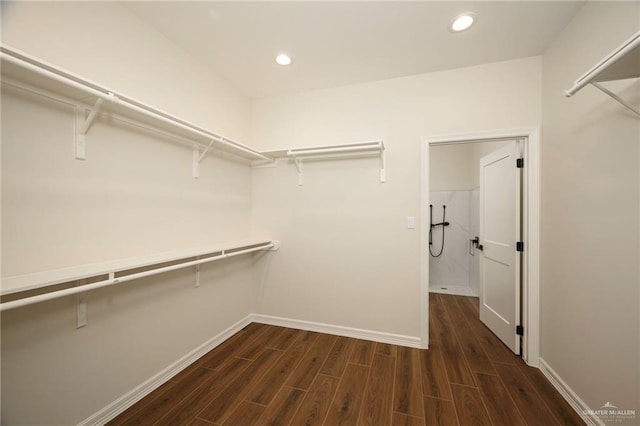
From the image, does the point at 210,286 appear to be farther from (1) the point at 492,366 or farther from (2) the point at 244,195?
(1) the point at 492,366

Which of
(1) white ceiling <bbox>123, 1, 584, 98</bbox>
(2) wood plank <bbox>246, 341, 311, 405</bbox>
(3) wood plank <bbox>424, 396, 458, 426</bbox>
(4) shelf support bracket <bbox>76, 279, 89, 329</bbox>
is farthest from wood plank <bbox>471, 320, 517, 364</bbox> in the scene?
(4) shelf support bracket <bbox>76, 279, 89, 329</bbox>

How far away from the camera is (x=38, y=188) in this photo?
117 centimetres

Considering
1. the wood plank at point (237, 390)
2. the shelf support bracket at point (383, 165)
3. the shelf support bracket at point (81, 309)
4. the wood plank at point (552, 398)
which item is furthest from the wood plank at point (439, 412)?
the shelf support bracket at point (81, 309)

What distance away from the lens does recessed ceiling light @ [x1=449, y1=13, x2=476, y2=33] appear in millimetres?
1596

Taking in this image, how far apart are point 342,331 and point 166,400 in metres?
1.57

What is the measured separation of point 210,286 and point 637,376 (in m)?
2.83

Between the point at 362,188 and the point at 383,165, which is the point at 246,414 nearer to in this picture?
the point at 362,188

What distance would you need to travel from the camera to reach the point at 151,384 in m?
1.67

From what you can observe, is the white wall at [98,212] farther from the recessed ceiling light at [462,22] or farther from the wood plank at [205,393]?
the recessed ceiling light at [462,22]

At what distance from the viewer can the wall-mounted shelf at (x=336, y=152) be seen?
7.30ft

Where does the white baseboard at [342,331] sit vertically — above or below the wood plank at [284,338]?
above

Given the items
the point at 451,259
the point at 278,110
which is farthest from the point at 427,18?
the point at 451,259

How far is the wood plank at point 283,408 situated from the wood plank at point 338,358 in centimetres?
31

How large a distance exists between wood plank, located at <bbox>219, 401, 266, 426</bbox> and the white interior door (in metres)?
2.24
